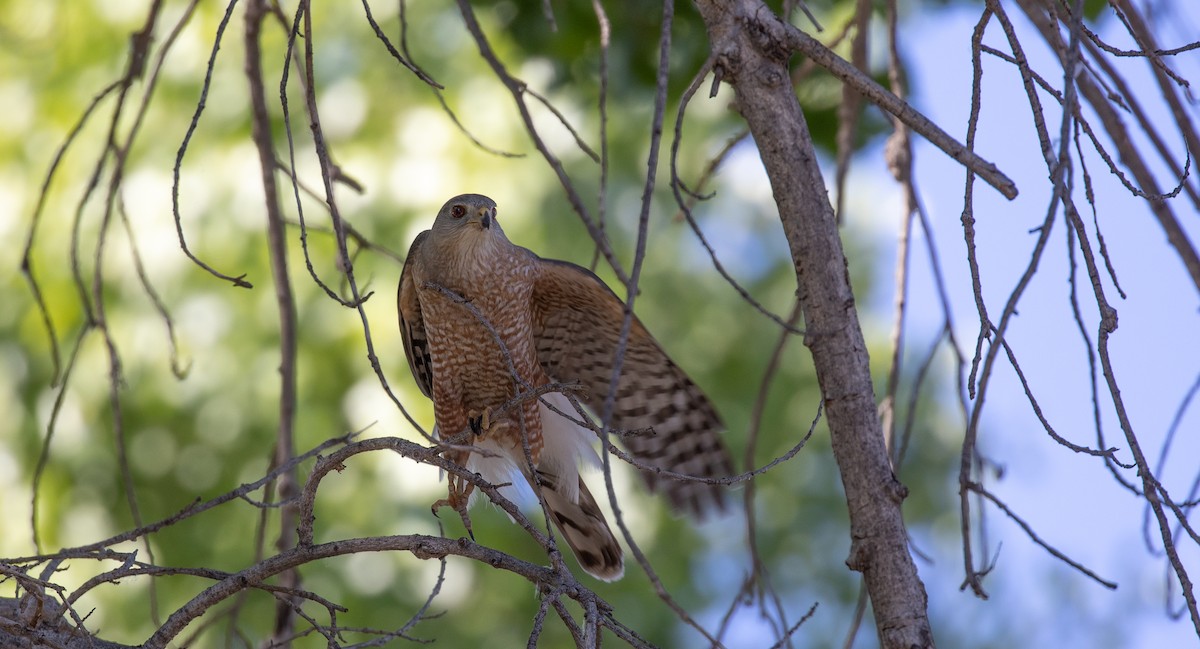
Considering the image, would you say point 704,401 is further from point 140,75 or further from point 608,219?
point 608,219

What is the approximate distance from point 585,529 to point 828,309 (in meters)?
2.26

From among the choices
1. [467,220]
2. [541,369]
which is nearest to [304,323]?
[541,369]

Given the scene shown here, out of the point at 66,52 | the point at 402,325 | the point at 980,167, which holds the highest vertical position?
the point at 66,52

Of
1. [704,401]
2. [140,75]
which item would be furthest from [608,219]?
[140,75]

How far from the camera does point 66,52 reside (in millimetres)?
7871

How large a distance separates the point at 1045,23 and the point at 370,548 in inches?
82.9

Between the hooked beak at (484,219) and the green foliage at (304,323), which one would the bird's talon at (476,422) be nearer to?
the hooked beak at (484,219)

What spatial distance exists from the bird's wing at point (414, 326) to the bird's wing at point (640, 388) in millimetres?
465

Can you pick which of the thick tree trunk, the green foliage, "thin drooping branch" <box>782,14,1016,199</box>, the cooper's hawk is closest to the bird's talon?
the cooper's hawk

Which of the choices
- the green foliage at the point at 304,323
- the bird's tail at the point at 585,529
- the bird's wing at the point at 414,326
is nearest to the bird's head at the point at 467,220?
the bird's wing at the point at 414,326

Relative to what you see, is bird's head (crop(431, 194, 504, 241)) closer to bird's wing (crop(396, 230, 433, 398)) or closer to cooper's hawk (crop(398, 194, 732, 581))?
cooper's hawk (crop(398, 194, 732, 581))

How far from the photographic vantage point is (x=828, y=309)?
259 cm

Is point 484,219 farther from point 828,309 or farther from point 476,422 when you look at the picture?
point 828,309

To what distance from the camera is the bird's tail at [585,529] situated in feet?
15.0
